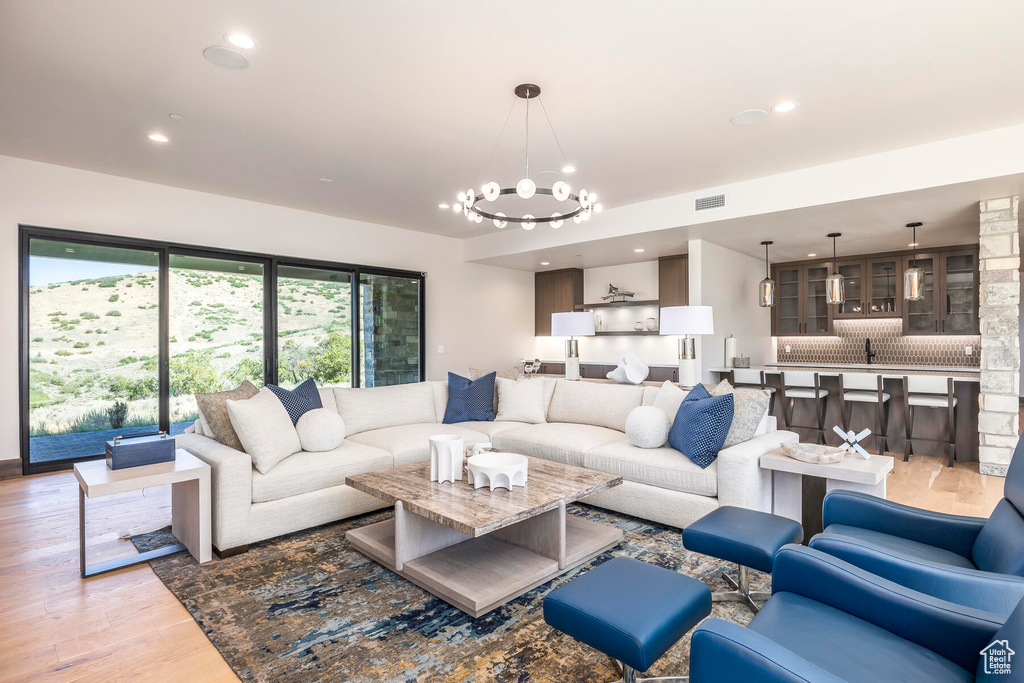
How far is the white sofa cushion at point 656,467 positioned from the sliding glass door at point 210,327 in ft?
13.6

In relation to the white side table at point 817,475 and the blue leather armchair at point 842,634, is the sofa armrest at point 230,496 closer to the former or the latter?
the blue leather armchair at point 842,634

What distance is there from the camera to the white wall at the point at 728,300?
20.2ft

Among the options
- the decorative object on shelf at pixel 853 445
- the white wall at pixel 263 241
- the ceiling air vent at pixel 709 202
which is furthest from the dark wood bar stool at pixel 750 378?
the white wall at pixel 263 241

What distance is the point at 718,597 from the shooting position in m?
2.35

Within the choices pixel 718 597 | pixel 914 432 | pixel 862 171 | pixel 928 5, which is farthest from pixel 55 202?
pixel 914 432

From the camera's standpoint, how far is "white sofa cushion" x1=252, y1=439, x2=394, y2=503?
10.1 ft

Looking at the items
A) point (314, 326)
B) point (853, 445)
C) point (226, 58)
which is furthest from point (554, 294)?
point (226, 58)

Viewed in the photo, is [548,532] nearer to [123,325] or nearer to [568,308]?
[123,325]

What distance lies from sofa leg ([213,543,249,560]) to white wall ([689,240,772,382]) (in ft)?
15.1

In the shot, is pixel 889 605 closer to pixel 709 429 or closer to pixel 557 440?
pixel 709 429

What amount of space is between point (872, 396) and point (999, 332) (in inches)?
52.9

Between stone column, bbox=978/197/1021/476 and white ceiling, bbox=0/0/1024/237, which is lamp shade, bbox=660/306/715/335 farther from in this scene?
stone column, bbox=978/197/1021/476

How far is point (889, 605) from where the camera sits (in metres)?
1.35

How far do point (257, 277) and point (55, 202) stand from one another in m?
1.80
